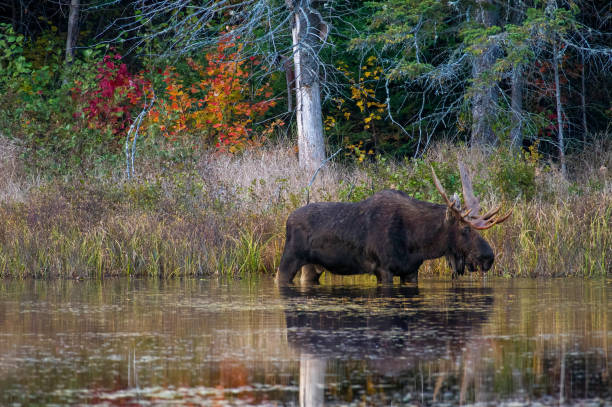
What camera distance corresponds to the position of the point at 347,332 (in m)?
8.42

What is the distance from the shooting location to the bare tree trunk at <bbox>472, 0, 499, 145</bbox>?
22.4 metres

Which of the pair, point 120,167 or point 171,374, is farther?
point 120,167

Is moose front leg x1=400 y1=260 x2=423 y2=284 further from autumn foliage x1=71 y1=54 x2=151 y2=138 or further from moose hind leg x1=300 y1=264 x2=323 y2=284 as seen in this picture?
autumn foliage x1=71 y1=54 x2=151 y2=138

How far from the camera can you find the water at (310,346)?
604 centimetres

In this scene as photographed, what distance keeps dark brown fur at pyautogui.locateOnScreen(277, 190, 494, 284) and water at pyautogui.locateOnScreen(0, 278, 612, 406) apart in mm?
357

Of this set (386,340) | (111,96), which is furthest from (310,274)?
(111,96)

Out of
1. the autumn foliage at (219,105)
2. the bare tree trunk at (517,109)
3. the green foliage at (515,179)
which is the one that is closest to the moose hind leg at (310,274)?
the green foliage at (515,179)

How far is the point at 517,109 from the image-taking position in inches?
912

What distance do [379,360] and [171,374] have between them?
4.85 ft

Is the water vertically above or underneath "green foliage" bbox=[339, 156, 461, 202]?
underneath

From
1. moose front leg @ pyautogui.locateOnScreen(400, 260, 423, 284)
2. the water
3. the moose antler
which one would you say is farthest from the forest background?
the water

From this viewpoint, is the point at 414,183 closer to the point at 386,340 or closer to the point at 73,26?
the point at 386,340

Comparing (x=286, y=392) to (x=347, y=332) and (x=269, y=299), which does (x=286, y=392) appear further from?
(x=269, y=299)

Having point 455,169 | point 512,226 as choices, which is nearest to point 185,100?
point 455,169
